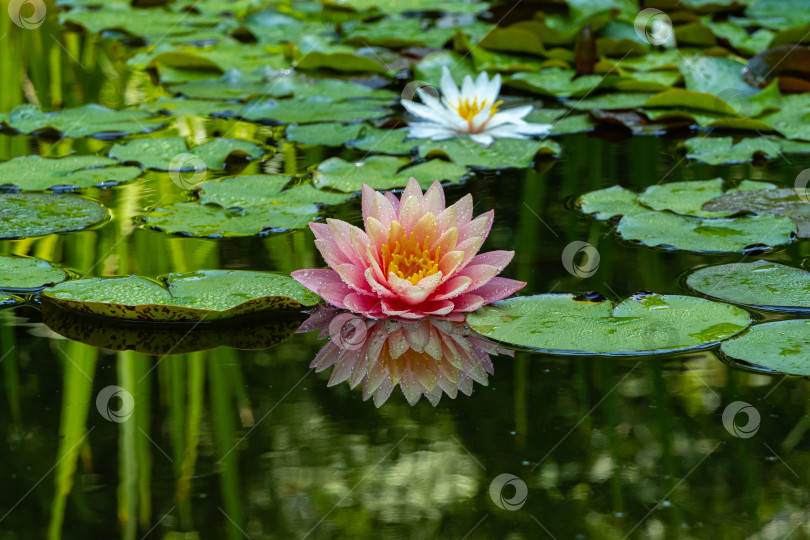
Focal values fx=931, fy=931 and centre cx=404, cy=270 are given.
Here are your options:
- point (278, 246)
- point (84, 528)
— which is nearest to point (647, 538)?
point (84, 528)

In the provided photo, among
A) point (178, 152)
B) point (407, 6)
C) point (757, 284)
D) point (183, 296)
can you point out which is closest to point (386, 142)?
point (178, 152)

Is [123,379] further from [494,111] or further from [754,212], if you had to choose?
[494,111]

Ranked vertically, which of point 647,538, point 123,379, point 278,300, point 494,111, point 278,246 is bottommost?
point 647,538

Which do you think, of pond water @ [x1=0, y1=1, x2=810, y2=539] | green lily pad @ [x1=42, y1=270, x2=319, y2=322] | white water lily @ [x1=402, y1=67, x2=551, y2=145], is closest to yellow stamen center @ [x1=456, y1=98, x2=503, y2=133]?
white water lily @ [x1=402, y1=67, x2=551, y2=145]

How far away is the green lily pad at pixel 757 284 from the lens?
5.99ft

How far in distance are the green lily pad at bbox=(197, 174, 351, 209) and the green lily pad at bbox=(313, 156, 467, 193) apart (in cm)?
7

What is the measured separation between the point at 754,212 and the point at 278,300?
125cm

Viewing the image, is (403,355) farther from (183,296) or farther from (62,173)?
(62,173)

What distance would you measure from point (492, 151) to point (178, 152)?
1002 mm

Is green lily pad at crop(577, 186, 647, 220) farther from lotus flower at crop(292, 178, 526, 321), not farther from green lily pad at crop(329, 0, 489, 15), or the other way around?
green lily pad at crop(329, 0, 489, 15)

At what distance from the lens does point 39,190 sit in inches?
104

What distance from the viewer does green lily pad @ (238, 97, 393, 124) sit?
11.0ft

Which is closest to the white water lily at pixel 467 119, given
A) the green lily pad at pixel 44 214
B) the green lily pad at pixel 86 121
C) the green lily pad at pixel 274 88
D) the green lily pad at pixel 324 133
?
the green lily pad at pixel 324 133

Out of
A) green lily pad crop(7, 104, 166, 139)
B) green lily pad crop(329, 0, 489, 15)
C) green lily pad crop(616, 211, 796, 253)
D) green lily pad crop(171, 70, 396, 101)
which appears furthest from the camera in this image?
green lily pad crop(329, 0, 489, 15)
